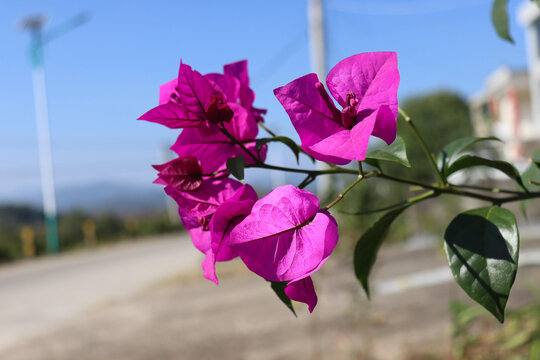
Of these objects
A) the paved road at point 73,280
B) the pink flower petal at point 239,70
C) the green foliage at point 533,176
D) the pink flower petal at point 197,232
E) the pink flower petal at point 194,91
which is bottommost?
the paved road at point 73,280

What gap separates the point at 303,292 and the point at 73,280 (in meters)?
5.30

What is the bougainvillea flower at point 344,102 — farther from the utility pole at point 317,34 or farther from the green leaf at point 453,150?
the utility pole at point 317,34

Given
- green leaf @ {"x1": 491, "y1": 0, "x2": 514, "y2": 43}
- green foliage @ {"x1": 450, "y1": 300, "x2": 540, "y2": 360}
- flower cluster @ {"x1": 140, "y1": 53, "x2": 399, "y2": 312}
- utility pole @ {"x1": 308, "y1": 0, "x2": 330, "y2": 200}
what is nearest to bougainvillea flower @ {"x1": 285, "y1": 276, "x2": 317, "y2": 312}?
flower cluster @ {"x1": 140, "y1": 53, "x2": 399, "y2": 312}

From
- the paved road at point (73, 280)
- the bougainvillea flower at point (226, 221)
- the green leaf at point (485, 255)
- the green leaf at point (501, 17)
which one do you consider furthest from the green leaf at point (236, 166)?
the paved road at point (73, 280)

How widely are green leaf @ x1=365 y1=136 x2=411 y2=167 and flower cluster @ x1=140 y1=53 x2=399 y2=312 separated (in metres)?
0.05

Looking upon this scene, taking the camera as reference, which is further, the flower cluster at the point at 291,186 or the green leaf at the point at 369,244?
the green leaf at the point at 369,244

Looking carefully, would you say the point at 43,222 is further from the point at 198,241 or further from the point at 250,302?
the point at 198,241

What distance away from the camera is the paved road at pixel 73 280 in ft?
11.6

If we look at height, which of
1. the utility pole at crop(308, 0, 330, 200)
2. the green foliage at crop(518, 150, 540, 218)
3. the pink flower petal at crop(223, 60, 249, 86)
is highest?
the utility pole at crop(308, 0, 330, 200)

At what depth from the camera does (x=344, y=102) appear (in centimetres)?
24

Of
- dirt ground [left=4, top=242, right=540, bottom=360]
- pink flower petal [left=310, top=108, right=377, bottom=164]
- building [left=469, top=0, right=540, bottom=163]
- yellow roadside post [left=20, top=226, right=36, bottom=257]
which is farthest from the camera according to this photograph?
building [left=469, top=0, right=540, bottom=163]

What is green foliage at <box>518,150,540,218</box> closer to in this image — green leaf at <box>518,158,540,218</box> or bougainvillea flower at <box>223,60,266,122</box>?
green leaf at <box>518,158,540,218</box>

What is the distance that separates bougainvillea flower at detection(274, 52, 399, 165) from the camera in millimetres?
221

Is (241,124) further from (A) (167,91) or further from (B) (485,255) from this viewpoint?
(B) (485,255)
